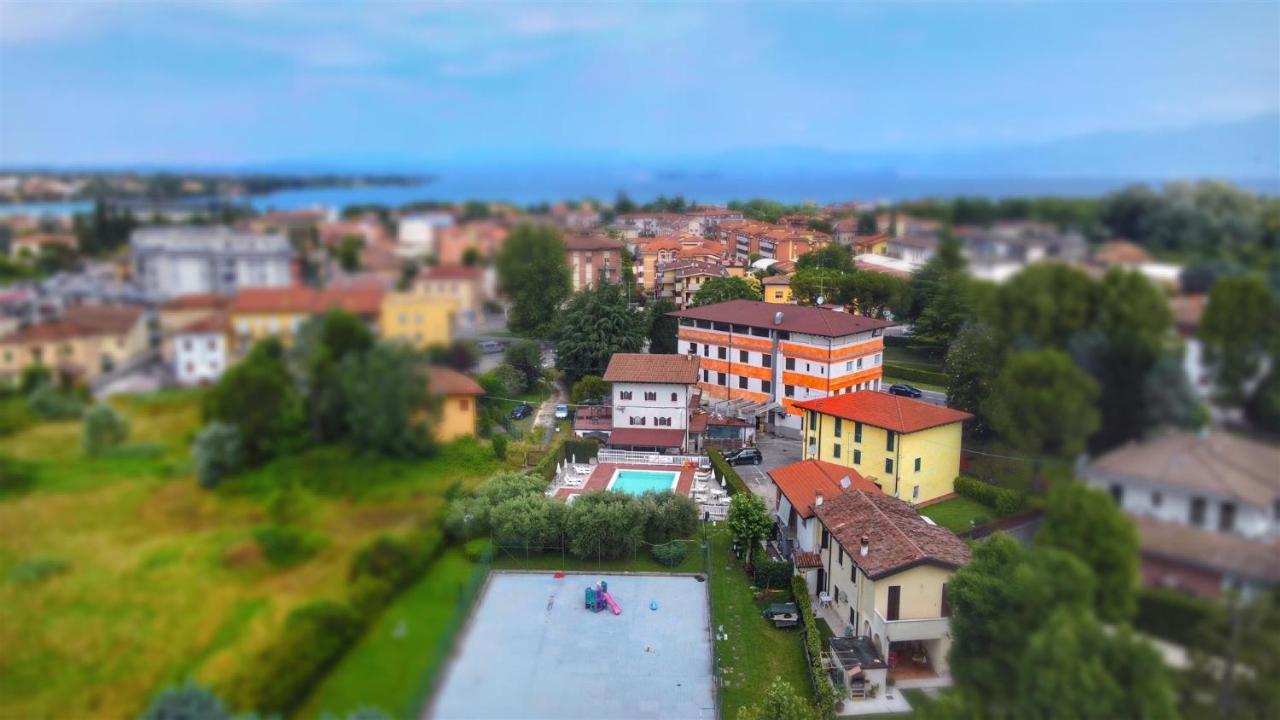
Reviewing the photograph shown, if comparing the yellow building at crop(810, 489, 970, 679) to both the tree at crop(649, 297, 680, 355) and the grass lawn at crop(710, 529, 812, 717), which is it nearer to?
the grass lawn at crop(710, 529, 812, 717)

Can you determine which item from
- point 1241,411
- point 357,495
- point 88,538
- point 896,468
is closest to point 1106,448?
point 1241,411

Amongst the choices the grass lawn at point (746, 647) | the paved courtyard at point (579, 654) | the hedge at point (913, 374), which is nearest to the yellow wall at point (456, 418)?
the paved courtyard at point (579, 654)

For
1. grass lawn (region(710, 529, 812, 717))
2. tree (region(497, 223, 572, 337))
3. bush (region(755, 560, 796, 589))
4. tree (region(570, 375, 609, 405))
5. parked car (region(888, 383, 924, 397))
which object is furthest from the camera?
parked car (region(888, 383, 924, 397))

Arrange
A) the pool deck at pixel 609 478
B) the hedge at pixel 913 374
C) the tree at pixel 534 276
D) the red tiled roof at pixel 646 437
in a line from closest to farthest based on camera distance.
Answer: the tree at pixel 534 276 < the pool deck at pixel 609 478 < the red tiled roof at pixel 646 437 < the hedge at pixel 913 374

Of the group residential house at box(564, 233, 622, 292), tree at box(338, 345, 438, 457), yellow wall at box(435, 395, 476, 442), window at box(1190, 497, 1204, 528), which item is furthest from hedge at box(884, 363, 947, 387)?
tree at box(338, 345, 438, 457)

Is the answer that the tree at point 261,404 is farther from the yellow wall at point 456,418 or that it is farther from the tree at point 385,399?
the yellow wall at point 456,418

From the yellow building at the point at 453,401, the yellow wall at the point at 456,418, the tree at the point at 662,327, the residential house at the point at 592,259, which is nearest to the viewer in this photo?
the yellow building at the point at 453,401

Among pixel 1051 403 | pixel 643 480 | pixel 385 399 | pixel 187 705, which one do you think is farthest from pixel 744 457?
pixel 187 705
